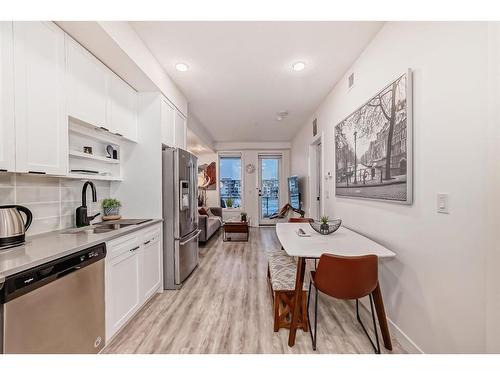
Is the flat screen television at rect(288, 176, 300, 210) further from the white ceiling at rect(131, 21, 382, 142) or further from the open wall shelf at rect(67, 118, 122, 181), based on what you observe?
the open wall shelf at rect(67, 118, 122, 181)

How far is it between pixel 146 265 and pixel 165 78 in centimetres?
227

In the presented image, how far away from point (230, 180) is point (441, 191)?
608cm

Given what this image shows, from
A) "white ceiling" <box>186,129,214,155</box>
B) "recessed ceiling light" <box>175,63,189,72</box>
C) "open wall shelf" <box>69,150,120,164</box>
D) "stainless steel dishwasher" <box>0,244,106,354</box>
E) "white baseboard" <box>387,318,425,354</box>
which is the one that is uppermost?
"recessed ceiling light" <box>175,63,189,72</box>

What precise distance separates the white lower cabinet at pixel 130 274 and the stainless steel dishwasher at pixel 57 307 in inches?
4.6

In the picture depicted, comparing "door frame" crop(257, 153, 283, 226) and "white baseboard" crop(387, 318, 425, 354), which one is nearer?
"white baseboard" crop(387, 318, 425, 354)

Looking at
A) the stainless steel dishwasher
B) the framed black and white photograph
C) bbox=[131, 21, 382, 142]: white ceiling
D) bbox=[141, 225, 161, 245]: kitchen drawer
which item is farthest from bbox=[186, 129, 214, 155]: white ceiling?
the stainless steel dishwasher

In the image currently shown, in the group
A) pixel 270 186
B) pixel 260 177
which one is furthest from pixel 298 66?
pixel 270 186

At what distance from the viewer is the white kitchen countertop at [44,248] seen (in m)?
1.02

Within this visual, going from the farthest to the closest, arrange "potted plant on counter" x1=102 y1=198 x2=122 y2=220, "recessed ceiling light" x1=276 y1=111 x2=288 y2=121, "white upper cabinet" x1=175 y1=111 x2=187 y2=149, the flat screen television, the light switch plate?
the flat screen television → "recessed ceiling light" x1=276 y1=111 x2=288 y2=121 → "white upper cabinet" x1=175 y1=111 x2=187 y2=149 → "potted plant on counter" x1=102 y1=198 x2=122 y2=220 → the light switch plate

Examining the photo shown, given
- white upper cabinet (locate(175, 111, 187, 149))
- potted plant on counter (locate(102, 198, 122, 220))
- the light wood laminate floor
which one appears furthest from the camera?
white upper cabinet (locate(175, 111, 187, 149))

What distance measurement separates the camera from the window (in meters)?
7.08

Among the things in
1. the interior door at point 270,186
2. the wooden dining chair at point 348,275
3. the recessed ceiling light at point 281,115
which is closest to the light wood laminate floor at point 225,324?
the wooden dining chair at point 348,275

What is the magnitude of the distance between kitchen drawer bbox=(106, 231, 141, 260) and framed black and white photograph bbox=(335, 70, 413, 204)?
2302mm

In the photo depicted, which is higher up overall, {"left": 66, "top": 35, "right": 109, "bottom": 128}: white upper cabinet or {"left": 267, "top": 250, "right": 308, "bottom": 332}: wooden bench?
{"left": 66, "top": 35, "right": 109, "bottom": 128}: white upper cabinet
